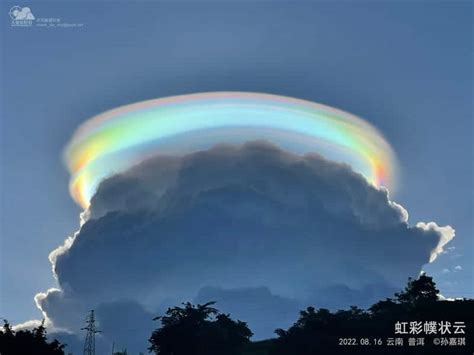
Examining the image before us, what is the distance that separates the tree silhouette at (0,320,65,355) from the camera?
60.3 meters

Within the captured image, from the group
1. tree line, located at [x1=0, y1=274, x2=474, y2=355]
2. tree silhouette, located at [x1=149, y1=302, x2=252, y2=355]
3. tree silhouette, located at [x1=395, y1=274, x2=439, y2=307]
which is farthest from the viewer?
tree silhouette, located at [x1=395, y1=274, x2=439, y2=307]

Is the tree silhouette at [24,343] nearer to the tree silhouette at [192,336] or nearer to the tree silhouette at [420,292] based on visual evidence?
the tree silhouette at [192,336]

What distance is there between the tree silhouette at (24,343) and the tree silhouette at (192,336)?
68.8 ft

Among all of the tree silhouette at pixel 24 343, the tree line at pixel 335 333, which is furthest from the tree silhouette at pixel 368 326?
the tree silhouette at pixel 24 343

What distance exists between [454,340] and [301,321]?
2910 cm

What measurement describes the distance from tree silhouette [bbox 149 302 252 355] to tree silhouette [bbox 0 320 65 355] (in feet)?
68.8

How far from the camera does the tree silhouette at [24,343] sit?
60.3 meters

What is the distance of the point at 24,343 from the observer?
60812mm

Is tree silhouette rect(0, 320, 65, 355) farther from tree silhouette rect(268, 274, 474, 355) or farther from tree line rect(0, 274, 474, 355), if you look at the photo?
tree silhouette rect(268, 274, 474, 355)

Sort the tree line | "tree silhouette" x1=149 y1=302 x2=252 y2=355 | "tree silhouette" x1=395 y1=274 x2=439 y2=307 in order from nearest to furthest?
the tree line
"tree silhouette" x1=149 y1=302 x2=252 y2=355
"tree silhouette" x1=395 y1=274 x2=439 y2=307

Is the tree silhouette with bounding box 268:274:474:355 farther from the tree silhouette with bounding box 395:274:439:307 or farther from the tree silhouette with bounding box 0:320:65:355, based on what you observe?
the tree silhouette with bounding box 0:320:65:355

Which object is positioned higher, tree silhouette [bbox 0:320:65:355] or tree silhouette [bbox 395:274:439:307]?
tree silhouette [bbox 395:274:439:307]

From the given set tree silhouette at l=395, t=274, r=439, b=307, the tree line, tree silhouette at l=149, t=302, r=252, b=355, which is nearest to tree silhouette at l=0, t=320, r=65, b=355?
the tree line

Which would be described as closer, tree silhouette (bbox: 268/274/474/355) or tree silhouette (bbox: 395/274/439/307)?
tree silhouette (bbox: 268/274/474/355)
